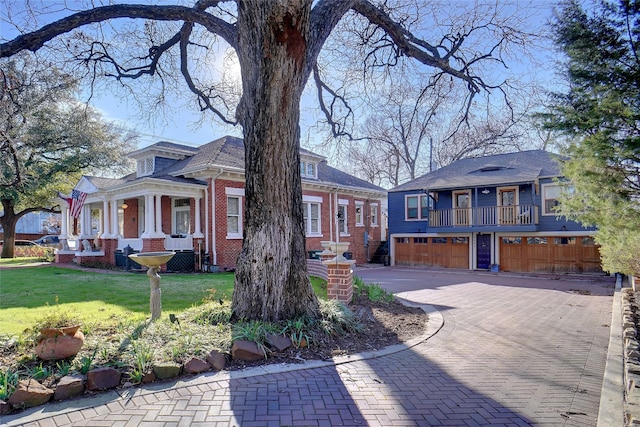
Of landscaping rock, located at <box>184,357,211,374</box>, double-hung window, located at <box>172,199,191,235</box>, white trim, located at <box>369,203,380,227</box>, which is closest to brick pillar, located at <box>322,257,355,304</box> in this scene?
landscaping rock, located at <box>184,357,211,374</box>

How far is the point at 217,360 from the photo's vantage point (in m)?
4.28

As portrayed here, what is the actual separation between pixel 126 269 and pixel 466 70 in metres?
13.9

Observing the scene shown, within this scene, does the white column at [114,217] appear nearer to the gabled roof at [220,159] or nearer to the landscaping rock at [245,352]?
the gabled roof at [220,159]

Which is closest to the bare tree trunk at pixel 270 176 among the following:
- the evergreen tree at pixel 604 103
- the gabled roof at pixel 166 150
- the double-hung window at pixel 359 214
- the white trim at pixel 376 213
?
the evergreen tree at pixel 604 103

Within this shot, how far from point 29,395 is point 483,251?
63.7 ft

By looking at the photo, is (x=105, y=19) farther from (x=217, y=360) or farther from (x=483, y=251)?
(x=483, y=251)

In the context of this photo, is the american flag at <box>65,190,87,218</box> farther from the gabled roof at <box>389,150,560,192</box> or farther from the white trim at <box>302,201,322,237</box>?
the gabled roof at <box>389,150,560,192</box>

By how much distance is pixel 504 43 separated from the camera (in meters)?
8.30

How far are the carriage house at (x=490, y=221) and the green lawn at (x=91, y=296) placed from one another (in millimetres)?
10681

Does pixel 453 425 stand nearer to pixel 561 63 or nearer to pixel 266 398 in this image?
pixel 266 398

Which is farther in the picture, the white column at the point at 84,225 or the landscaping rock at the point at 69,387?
the white column at the point at 84,225

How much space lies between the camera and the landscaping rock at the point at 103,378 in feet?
11.9

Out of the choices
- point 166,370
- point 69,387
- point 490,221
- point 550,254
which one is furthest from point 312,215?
point 69,387

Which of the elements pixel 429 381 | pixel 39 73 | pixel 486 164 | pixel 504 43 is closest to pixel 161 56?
pixel 39 73
